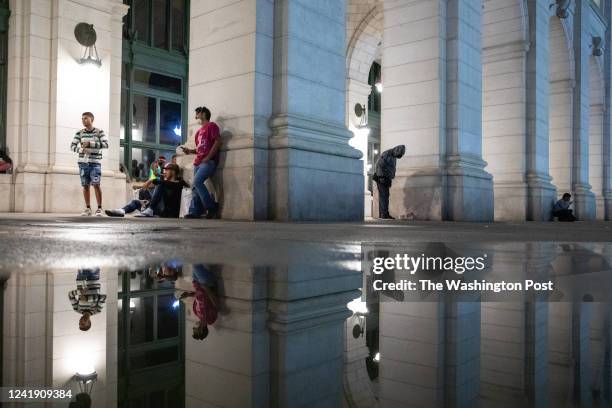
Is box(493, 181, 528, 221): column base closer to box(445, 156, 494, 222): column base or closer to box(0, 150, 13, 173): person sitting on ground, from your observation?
box(445, 156, 494, 222): column base

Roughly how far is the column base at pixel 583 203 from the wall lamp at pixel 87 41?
15577 millimetres

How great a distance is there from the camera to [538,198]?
1443cm

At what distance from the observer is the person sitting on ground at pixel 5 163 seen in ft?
40.5

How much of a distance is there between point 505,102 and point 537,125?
103 centimetres

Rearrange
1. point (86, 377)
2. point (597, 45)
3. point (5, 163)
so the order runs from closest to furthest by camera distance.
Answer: point (86, 377) < point (5, 163) < point (597, 45)

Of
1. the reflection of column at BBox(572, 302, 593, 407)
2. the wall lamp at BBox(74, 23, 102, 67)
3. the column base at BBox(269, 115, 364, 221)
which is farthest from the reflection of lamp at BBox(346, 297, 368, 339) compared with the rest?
the wall lamp at BBox(74, 23, 102, 67)

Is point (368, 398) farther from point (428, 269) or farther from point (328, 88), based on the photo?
point (328, 88)

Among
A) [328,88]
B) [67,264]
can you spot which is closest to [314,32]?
[328,88]

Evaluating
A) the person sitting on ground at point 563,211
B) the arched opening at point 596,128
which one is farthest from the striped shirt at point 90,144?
the arched opening at point 596,128

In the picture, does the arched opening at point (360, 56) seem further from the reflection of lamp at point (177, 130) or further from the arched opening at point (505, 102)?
the reflection of lamp at point (177, 130)

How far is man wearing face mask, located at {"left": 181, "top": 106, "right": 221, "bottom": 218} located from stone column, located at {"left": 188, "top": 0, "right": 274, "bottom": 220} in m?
0.14

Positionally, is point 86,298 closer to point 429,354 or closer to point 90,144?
point 429,354

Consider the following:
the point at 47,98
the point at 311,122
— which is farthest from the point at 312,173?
the point at 47,98

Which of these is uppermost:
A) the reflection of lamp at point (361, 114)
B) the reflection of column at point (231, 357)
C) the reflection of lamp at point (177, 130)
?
the reflection of lamp at point (361, 114)
